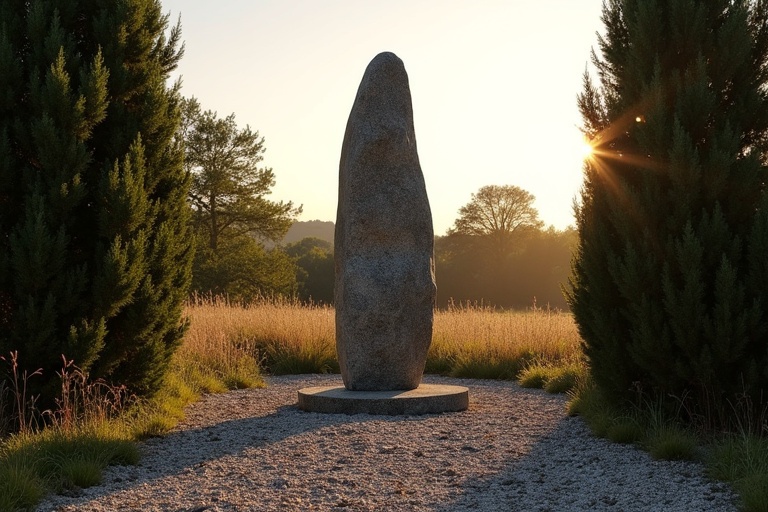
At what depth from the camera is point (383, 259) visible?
25.7ft

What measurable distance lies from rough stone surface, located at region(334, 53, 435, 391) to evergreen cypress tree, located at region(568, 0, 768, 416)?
6.06 ft

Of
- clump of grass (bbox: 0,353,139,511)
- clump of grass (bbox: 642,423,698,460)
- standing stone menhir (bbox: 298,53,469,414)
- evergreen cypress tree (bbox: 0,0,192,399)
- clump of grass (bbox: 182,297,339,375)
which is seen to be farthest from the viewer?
clump of grass (bbox: 182,297,339,375)

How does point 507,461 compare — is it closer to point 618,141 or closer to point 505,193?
point 618,141

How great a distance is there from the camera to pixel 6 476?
450 cm

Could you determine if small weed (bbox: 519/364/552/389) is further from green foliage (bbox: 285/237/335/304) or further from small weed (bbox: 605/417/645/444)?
green foliage (bbox: 285/237/335/304)

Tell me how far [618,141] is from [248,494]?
4.28m

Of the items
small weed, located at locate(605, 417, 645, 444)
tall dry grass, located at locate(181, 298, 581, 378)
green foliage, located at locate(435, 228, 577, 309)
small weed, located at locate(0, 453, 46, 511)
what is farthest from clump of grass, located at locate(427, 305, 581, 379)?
green foliage, located at locate(435, 228, 577, 309)

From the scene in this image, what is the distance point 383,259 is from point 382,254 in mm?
56

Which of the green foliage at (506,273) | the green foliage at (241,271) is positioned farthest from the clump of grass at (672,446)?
the green foliage at (506,273)

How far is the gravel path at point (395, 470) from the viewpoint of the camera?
4.60 meters

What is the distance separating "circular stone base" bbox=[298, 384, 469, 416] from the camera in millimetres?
7312

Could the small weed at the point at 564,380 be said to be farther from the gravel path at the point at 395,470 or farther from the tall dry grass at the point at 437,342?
the gravel path at the point at 395,470

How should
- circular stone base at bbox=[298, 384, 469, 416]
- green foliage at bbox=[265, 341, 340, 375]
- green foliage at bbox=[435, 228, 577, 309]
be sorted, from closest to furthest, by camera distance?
1. circular stone base at bbox=[298, 384, 469, 416]
2. green foliage at bbox=[265, 341, 340, 375]
3. green foliage at bbox=[435, 228, 577, 309]

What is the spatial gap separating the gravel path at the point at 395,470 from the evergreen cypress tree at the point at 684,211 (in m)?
0.86
